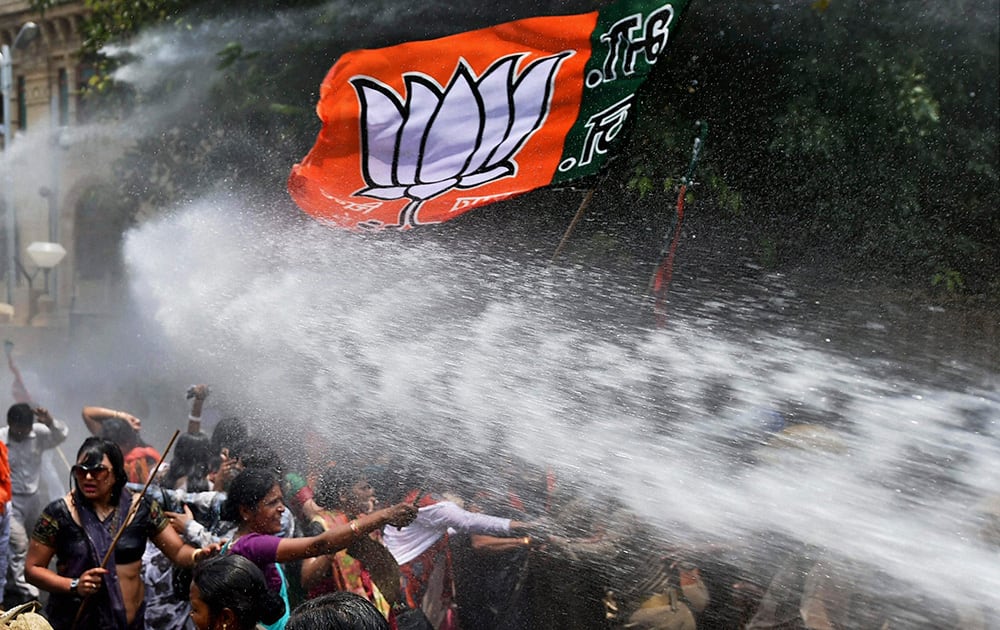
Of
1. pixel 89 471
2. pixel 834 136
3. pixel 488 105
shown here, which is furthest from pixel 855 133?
pixel 89 471

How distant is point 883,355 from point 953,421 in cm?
272

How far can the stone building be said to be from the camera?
17.4 meters

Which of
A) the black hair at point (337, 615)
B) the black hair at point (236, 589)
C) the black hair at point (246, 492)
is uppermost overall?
the black hair at point (337, 615)

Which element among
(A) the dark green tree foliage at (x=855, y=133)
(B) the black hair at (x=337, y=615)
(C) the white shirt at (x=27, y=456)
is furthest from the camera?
(A) the dark green tree foliage at (x=855, y=133)

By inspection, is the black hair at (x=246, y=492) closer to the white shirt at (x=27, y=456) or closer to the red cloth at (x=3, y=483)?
the red cloth at (x=3, y=483)

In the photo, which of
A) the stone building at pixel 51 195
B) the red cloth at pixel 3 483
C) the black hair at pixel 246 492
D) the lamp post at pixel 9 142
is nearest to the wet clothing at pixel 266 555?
the black hair at pixel 246 492

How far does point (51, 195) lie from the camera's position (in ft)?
58.1

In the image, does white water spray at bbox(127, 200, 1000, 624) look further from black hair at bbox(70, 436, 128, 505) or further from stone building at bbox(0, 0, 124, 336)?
stone building at bbox(0, 0, 124, 336)

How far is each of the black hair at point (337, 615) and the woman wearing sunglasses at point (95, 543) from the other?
6.33 ft

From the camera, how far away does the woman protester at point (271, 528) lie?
3818mm

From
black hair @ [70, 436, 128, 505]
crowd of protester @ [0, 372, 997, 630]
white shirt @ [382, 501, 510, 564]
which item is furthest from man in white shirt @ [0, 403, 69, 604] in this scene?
white shirt @ [382, 501, 510, 564]

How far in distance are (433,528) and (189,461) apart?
1.88 metres

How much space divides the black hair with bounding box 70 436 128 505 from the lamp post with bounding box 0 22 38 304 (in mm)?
11572

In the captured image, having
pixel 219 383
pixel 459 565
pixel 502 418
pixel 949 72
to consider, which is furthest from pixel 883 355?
pixel 219 383
